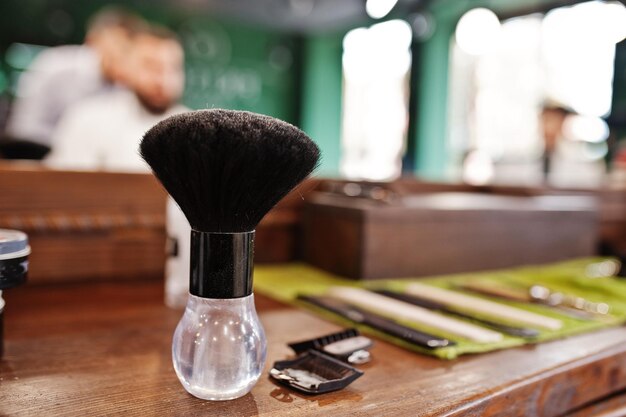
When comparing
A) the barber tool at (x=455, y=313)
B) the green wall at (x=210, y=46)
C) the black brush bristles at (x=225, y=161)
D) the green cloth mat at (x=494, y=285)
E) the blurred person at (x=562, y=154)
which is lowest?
the green cloth mat at (x=494, y=285)

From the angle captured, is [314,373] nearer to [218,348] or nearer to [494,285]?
[218,348]

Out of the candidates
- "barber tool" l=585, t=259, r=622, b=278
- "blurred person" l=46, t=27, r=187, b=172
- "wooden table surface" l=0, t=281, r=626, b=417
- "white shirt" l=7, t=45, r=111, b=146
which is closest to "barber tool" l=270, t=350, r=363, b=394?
"wooden table surface" l=0, t=281, r=626, b=417

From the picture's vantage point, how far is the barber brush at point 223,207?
48cm

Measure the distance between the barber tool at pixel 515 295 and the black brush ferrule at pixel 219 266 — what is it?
2.07 feet

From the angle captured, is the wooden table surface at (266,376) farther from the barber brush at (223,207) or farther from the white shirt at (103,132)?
the white shirt at (103,132)

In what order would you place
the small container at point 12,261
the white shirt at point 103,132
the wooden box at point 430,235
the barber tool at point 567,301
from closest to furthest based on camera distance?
the small container at point 12,261, the barber tool at point 567,301, the wooden box at point 430,235, the white shirt at point 103,132

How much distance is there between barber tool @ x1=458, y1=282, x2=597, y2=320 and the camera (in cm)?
93

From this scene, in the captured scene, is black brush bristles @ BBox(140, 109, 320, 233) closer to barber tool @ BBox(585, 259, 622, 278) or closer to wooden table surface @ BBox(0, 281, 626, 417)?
wooden table surface @ BBox(0, 281, 626, 417)

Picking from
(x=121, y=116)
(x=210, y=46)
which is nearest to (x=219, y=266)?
(x=121, y=116)

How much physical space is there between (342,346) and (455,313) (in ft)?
0.92

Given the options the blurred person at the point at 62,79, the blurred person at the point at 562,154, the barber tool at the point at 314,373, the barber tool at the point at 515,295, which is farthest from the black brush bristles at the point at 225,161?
the blurred person at the point at 562,154

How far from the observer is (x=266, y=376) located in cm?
60

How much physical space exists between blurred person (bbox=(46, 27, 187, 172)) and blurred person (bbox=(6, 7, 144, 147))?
0.35 ft

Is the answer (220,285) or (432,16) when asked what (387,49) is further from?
(220,285)
